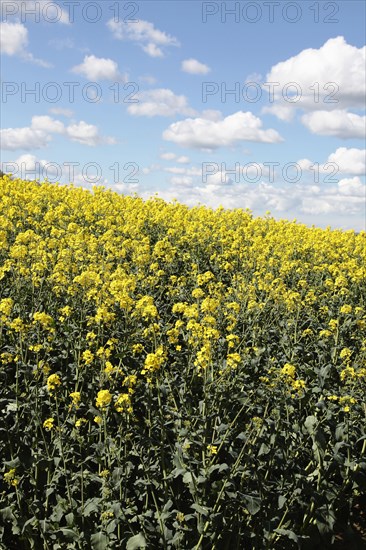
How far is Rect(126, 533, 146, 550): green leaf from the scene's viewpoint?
3.41 meters

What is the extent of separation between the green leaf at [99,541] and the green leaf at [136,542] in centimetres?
15

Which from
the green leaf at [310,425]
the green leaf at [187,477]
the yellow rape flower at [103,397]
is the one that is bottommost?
the green leaf at [187,477]

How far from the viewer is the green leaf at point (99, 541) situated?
11.5 ft

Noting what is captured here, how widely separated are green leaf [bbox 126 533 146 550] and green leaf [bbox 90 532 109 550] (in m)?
0.15

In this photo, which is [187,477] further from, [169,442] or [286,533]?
[286,533]

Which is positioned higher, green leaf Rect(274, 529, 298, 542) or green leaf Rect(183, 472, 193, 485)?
green leaf Rect(183, 472, 193, 485)

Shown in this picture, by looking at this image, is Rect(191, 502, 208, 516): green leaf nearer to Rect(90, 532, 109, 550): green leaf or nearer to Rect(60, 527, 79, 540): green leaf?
Rect(90, 532, 109, 550): green leaf

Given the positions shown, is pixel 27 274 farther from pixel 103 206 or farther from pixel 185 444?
pixel 103 206

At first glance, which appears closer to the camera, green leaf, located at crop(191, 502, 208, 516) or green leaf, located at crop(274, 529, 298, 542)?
green leaf, located at crop(191, 502, 208, 516)

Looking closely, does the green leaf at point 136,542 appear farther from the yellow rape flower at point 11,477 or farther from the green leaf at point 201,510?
the yellow rape flower at point 11,477

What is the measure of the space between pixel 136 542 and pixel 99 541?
245mm

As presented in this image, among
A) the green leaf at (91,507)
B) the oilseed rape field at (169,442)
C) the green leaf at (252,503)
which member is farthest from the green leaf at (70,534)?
the green leaf at (252,503)

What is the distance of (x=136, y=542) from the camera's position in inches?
135

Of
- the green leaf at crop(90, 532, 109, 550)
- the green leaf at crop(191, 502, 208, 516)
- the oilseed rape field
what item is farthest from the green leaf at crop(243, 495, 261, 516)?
the green leaf at crop(90, 532, 109, 550)
